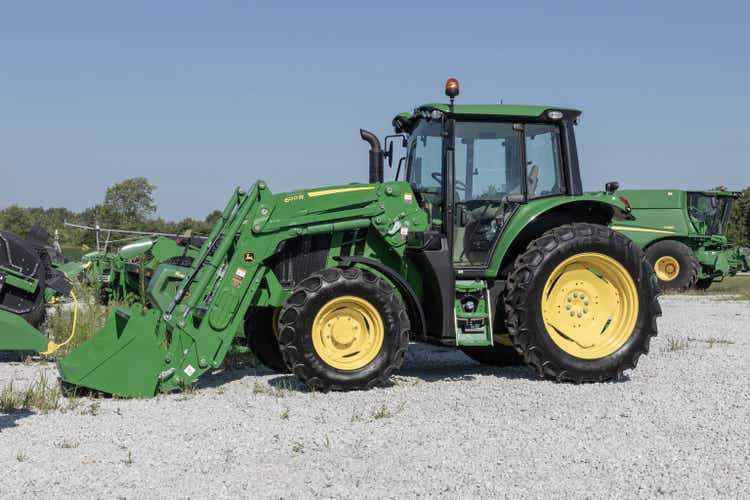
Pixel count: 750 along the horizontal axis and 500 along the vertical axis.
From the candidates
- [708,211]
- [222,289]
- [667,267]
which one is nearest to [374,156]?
[222,289]

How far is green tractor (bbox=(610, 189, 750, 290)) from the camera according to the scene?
20781 millimetres

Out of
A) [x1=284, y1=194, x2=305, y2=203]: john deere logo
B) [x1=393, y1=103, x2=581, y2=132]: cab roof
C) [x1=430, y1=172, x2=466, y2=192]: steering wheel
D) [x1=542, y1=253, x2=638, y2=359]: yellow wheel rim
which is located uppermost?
[x1=393, y1=103, x2=581, y2=132]: cab roof

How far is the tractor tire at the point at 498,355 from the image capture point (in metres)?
9.00

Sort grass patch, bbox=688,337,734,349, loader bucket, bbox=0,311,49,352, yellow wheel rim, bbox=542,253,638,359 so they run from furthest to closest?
1. grass patch, bbox=688,337,734,349
2. yellow wheel rim, bbox=542,253,638,359
3. loader bucket, bbox=0,311,49,352

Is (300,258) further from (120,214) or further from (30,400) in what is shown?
(120,214)

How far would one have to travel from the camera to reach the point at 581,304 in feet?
26.2

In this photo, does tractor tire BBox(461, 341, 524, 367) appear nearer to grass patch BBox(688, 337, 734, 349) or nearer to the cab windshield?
grass patch BBox(688, 337, 734, 349)

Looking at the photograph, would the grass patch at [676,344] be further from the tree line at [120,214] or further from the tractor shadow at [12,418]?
the tree line at [120,214]

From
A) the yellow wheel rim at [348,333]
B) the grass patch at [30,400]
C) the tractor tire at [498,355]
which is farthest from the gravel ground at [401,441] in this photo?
the tractor tire at [498,355]

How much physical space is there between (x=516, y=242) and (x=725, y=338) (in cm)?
463

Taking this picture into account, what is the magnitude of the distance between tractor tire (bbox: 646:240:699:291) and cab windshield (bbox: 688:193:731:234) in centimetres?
131

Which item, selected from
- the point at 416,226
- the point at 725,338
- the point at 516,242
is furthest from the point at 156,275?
the point at 725,338

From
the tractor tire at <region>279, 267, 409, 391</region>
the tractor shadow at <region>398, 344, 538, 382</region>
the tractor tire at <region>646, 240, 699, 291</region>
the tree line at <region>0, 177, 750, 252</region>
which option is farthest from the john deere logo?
the tree line at <region>0, 177, 750, 252</region>

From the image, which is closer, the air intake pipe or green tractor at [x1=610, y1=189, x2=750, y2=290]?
the air intake pipe
